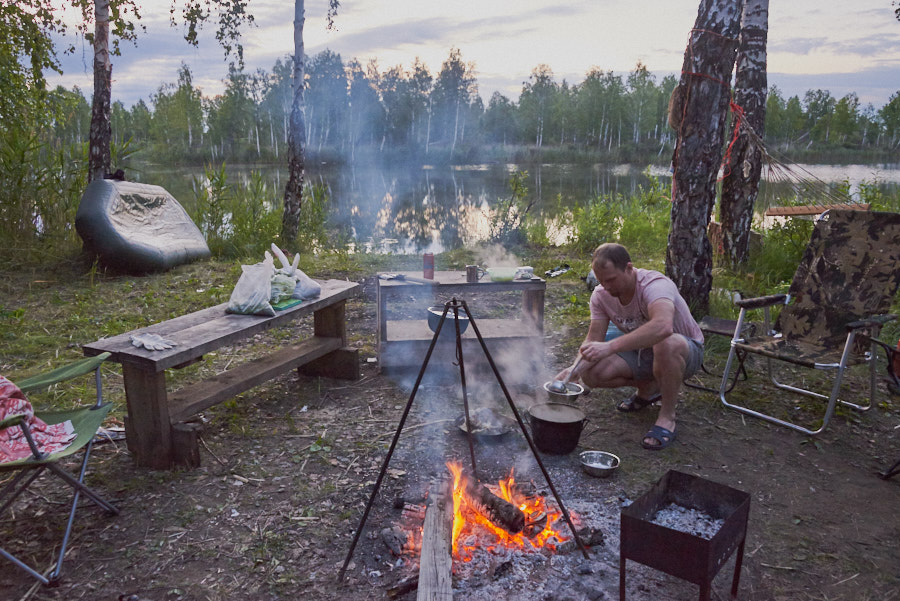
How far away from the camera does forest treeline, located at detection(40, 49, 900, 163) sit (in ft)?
145

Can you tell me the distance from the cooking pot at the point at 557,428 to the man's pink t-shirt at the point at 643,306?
71cm

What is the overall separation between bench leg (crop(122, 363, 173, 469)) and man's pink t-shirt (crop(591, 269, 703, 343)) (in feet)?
8.93

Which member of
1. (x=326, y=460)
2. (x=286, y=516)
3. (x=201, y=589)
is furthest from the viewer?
(x=326, y=460)

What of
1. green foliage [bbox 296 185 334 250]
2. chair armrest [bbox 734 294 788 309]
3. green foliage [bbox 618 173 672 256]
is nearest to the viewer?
chair armrest [bbox 734 294 788 309]

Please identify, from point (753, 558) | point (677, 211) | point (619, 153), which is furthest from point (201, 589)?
point (619, 153)

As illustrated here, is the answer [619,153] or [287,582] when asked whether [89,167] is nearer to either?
[287,582]

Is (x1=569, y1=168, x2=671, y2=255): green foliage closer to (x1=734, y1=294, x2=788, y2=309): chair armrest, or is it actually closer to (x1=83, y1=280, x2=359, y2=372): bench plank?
(x1=734, y1=294, x2=788, y2=309): chair armrest

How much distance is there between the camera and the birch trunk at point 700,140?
5000mm

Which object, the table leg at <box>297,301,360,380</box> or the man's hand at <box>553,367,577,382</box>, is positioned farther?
the table leg at <box>297,301,360,380</box>

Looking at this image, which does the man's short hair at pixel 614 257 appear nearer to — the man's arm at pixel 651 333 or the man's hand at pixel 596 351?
the man's arm at pixel 651 333

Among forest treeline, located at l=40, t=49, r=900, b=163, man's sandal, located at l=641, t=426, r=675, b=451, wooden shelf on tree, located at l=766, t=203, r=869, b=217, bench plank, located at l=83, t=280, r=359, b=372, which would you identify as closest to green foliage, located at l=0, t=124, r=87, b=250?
bench plank, located at l=83, t=280, r=359, b=372

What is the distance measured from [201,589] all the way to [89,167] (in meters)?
8.41

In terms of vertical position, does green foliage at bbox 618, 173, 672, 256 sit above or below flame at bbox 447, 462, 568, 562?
above

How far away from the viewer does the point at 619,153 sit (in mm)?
42375
